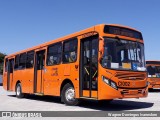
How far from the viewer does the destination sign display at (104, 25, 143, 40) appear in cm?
1105

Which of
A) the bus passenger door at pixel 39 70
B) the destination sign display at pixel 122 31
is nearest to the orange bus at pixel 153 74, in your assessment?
the bus passenger door at pixel 39 70

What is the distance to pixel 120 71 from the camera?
1070 centimetres

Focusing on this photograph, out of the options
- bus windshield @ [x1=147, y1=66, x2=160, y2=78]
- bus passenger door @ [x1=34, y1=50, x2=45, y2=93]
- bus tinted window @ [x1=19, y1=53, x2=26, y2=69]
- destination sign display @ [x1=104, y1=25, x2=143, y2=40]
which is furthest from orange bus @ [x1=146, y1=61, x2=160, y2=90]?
destination sign display @ [x1=104, y1=25, x2=143, y2=40]

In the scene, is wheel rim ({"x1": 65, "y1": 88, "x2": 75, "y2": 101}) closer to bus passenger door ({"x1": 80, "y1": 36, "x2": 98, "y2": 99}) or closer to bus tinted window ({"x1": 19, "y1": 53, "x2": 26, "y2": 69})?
bus passenger door ({"x1": 80, "y1": 36, "x2": 98, "y2": 99})

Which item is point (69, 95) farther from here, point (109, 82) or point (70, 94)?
point (109, 82)

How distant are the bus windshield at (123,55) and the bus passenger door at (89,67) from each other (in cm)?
50

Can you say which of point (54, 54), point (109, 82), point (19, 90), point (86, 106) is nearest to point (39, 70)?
point (54, 54)

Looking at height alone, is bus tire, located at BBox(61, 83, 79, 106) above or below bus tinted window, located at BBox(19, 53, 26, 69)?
below

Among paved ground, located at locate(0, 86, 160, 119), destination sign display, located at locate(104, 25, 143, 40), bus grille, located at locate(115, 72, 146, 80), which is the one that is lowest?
paved ground, located at locate(0, 86, 160, 119)

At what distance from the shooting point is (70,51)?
12641mm

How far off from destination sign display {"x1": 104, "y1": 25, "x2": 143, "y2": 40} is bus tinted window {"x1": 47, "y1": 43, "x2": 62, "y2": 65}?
322cm

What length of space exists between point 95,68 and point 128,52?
1.43 meters

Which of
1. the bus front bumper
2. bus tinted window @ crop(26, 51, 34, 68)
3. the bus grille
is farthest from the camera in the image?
bus tinted window @ crop(26, 51, 34, 68)

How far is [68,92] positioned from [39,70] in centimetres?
371
